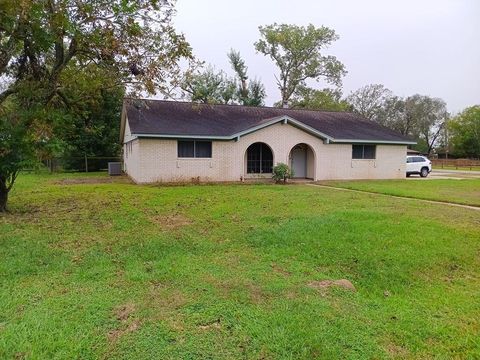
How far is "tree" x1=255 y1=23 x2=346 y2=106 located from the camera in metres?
40.3

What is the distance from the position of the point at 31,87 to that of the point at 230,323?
907cm

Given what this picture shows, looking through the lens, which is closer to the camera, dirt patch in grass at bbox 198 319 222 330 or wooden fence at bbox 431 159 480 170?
dirt patch in grass at bbox 198 319 222 330

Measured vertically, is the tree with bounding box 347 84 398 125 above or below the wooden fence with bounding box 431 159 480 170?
above

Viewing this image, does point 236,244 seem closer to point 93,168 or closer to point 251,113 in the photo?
point 251,113

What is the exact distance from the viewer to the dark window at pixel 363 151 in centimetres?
2201

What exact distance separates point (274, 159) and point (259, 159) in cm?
149

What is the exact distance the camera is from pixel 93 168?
91.8 ft

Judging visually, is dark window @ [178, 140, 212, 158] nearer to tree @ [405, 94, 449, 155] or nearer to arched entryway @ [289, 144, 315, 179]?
arched entryway @ [289, 144, 315, 179]

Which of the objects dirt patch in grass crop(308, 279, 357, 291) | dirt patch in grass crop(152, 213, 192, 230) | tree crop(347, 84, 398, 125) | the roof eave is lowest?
dirt patch in grass crop(308, 279, 357, 291)

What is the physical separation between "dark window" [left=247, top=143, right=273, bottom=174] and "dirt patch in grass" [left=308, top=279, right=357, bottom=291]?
54.0 feet

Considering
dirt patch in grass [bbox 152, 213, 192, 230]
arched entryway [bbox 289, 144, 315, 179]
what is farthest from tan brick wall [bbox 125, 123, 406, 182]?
dirt patch in grass [bbox 152, 213, 192, 230]

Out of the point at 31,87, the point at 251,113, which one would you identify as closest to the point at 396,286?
the point at 31,87

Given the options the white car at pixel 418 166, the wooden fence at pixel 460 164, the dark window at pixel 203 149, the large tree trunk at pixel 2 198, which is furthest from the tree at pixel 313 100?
the large tree trunk at pixel 2 198

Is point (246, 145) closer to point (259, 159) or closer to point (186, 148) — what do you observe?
point (259, 159)
